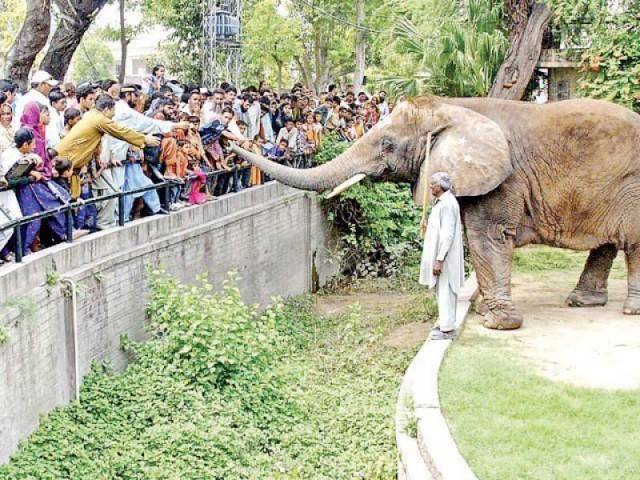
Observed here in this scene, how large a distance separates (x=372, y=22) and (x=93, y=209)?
28591 mm

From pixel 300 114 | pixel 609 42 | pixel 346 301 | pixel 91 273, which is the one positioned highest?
pixel 609 42

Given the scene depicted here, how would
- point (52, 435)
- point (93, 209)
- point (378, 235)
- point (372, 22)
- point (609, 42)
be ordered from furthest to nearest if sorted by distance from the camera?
point (372, 22) → point (378, 235) → point (609, 42) → point (93, 209) → point (52, 435)

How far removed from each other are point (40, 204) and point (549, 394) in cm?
517

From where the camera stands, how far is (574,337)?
10.7 meters

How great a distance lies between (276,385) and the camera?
11094 millimetres

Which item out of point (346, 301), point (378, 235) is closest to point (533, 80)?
point (378, 235)

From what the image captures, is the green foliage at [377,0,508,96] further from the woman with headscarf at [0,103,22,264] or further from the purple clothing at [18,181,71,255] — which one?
the woman with headscarf at [0,103,22,264]

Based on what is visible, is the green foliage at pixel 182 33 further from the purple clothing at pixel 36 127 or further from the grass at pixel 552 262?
the purple clothing at pixel 36 127

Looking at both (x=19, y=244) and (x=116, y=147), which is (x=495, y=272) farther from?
(x=19, y=244)

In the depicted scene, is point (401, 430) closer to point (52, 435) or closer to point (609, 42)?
point (52, 435)

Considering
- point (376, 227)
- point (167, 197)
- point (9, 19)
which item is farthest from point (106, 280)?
point (9, 19)

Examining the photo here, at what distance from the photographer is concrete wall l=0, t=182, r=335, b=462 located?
8859 mm

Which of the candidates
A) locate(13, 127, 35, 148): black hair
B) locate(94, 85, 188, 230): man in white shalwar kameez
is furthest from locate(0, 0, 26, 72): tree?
locate(13, 127, 35, 148): black hair

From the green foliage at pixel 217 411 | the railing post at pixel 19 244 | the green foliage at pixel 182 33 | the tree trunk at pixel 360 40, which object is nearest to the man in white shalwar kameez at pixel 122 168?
the green foliage at pixel 217 411
